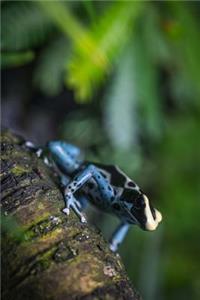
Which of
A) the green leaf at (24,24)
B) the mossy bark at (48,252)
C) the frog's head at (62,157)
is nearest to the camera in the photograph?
the mossy bark at (48,252)

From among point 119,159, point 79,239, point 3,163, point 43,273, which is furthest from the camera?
point 119,159

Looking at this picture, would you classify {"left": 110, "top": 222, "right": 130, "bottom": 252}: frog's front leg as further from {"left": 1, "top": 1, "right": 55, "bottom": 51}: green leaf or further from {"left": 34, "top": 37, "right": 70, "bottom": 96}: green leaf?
{"left": 34, "top": 37, "right": 70, "bottom": 96}: green leaf

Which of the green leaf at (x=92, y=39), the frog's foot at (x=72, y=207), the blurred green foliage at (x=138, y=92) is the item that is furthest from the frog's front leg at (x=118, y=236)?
the green leaf at (x=92, y=39)

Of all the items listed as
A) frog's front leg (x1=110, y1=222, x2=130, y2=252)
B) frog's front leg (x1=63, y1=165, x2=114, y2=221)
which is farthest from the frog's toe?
frog's front leg (x1=110, y1=222, x2=130, y2=252)

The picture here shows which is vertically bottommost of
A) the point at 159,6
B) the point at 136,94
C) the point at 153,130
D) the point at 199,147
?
the point at 199,147

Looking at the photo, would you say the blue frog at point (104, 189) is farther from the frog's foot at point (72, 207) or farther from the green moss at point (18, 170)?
the green moss at point (18, 170)

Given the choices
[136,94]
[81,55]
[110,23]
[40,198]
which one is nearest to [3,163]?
[40,198]

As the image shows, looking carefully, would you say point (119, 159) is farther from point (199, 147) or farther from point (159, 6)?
point (159, 6)

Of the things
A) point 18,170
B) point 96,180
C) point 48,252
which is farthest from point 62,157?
point 48,252
